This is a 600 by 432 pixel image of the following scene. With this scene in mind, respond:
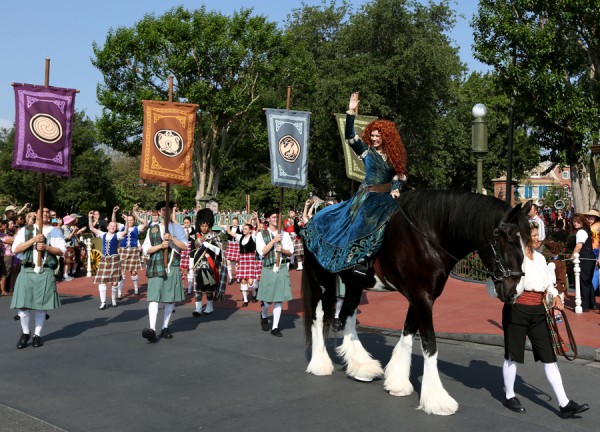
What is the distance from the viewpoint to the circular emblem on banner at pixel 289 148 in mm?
10961

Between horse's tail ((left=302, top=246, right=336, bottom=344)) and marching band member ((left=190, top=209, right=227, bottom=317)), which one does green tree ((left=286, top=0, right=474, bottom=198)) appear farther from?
horse's tail ((left=302, top=246, right=336, bottom=344))

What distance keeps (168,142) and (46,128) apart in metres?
1.82

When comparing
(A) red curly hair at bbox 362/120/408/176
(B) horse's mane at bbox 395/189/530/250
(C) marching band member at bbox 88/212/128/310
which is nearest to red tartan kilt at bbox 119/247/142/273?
(C) marching band member at bbox 88/212/128/310

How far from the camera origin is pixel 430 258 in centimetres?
614

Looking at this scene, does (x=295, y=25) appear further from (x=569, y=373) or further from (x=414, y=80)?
(x=569, y=373)

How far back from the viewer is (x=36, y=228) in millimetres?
9656

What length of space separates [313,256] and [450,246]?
80.7 inches

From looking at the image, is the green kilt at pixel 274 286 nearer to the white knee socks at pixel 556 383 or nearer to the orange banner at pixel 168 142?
the orange banner at pixel 168 142

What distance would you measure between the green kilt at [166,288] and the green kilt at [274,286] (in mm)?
1272

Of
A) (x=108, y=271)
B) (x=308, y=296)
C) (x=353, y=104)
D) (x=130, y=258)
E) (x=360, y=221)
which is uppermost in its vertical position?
(x=353, y=104)

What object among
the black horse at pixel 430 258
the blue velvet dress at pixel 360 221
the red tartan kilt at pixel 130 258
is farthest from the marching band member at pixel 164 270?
the red tartan kilt at pixel 130 258

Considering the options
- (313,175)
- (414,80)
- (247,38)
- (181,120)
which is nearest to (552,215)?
(414,80)

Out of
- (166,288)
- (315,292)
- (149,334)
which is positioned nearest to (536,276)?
(315,292)

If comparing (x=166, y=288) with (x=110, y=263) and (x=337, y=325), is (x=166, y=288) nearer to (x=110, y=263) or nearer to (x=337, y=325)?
(x=337, y=325)
